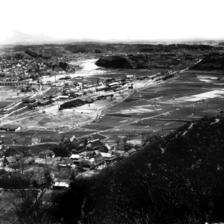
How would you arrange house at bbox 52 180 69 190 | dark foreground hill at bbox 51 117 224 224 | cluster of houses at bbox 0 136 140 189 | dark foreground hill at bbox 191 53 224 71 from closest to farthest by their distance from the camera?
1. dark foreground hill at bbox 51 117 224 224
2. house at bbox 52 180 69 190
3. cluster of houses at bbox 0 136 140 189
4. dark foreground hill at bbox 191 53 224 71

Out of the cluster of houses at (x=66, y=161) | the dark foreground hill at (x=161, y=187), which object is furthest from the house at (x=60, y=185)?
the dark foreground hill at (x=161, y=187)

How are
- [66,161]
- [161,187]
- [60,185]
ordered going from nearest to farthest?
[161,187], [60,185], [66,161]

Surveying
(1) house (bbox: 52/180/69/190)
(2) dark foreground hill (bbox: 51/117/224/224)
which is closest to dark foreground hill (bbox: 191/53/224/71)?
(2) dark foreground hill (bbox: 51/117/224/224)

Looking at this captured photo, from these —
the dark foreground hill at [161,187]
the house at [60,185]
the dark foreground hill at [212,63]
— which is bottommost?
the dark foreground hill at [212,63]

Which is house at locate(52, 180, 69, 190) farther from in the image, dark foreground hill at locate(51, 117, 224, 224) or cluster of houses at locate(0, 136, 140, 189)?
dark foreground hill at locate(51, 117, 224, 224)

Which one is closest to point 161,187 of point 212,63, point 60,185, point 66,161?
point 60,185

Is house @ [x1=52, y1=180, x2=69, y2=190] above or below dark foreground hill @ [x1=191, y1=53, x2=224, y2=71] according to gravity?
above

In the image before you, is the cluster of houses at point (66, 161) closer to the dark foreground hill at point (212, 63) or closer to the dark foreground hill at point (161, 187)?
the dark foreground hill at point (161, 187)

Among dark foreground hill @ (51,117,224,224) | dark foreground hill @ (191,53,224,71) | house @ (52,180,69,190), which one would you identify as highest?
dark foreground hill @ (51,117,224,224)

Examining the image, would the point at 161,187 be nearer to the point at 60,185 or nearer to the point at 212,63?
the point at 60,185
